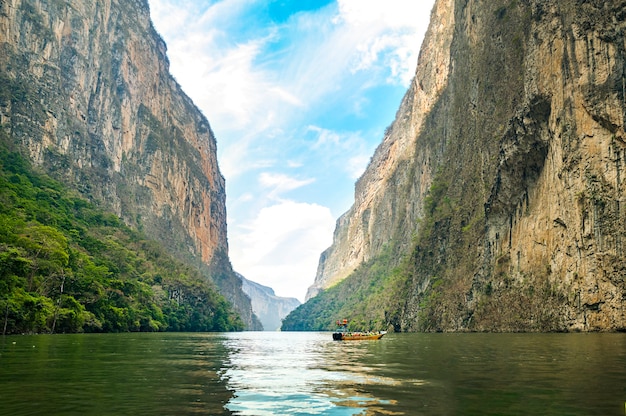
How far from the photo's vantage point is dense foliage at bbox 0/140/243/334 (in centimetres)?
4128

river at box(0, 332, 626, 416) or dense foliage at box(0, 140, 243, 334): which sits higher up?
dense foliage at box(0, 140, 243, 334)

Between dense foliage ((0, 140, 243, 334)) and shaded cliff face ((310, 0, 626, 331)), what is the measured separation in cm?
3918

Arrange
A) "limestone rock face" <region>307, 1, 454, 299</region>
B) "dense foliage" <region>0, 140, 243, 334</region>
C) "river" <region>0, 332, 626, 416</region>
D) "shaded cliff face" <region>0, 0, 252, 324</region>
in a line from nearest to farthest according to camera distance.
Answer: "river" <region>0, 332, 626, 416</region> < "dense foliage" <region>0, 140, 243, 334</region> < "shaded cliff face" <region>0, 0, 252, 324</region> < "limestone rock face" <region>307, 1, 454, 299</region>

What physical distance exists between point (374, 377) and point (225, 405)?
6375 millimetres

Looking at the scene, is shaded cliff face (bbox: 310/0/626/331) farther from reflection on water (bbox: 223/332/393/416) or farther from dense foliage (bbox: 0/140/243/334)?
dense foliage (bbox: 0/140/243/334)

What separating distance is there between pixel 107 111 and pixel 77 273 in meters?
89.3

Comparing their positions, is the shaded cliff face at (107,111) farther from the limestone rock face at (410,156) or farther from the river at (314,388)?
the river at (314,388)

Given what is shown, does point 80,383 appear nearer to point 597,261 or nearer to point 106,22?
point 597,261

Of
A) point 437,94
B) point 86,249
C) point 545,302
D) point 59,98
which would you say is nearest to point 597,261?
point 545,302

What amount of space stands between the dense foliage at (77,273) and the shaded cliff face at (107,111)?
13.9 meters

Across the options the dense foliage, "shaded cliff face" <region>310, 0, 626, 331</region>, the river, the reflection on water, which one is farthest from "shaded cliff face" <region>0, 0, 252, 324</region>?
the reflection on water

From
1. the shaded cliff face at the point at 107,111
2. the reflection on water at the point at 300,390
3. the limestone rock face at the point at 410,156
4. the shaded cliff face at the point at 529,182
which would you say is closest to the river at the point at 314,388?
the reflection on water at the point at 300,390

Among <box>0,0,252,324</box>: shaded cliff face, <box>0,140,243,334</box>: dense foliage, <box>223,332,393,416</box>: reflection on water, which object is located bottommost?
<box>223,332,393,416</box>: reflection on water

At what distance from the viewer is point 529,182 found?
62.7m
